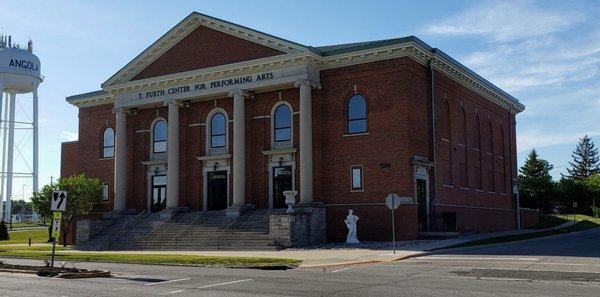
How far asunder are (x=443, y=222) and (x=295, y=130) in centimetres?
1004

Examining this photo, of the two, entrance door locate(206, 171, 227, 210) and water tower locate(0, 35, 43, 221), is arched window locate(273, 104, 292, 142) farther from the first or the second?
water tower locate(0, 35, 43, 221)

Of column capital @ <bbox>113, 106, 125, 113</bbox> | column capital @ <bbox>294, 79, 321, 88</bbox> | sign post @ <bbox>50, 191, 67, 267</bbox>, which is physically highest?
column capital @ <bbox>294, 79, 321, 88</bbox>

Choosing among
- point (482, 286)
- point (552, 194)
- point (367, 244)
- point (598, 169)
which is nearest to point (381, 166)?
point (367, 244)

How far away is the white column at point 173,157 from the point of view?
4116 centimetres

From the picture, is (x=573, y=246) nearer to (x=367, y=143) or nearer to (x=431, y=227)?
(x=431, y=227)

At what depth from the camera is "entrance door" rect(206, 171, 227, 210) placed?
4116 centimetres

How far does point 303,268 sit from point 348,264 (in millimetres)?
1754

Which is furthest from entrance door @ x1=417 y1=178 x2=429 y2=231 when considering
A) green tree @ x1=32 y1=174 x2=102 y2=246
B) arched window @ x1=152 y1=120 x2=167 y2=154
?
green tree @ x1=32 y1=174 x2=102 y2=246

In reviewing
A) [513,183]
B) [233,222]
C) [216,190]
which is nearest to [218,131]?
[216,190]

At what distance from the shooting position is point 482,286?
51.4ft

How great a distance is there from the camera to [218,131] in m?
41.8

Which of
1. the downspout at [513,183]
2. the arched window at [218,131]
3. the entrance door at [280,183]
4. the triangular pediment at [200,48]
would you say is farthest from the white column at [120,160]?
the downspout at [513,183]

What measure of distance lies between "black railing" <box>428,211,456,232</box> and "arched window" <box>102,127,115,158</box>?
23.4m

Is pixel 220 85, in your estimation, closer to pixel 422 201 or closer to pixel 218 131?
pixel 218 131
